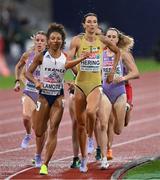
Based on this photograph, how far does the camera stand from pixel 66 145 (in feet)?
51.1

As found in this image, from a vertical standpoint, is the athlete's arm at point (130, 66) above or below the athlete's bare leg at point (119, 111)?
above

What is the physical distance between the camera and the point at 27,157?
1373 centimetres

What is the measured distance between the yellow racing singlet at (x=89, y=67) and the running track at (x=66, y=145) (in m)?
1.15

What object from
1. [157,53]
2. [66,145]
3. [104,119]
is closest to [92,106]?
[104,119]

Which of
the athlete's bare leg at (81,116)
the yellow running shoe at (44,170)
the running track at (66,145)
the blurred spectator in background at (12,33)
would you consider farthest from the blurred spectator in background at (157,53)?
the yellow running shoe at (44,170)

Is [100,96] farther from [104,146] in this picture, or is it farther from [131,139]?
[131,139]

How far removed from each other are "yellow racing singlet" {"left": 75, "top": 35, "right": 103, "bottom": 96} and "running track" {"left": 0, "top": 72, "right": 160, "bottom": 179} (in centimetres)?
115

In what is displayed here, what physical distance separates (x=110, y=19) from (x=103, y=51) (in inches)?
1387

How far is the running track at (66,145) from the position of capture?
39.1ft

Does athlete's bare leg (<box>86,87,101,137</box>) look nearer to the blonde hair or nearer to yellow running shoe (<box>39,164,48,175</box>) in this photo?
yellow running shoe (<box>39,164,48,175</box>)

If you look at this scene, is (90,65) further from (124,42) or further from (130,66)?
(124,42)

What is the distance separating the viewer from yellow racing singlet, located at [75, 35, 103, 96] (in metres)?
12.0

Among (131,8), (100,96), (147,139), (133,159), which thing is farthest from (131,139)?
(131,8)

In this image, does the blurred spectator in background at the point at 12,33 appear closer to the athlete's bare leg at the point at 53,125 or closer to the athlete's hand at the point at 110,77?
the athlete's hand at the point at 110,77
